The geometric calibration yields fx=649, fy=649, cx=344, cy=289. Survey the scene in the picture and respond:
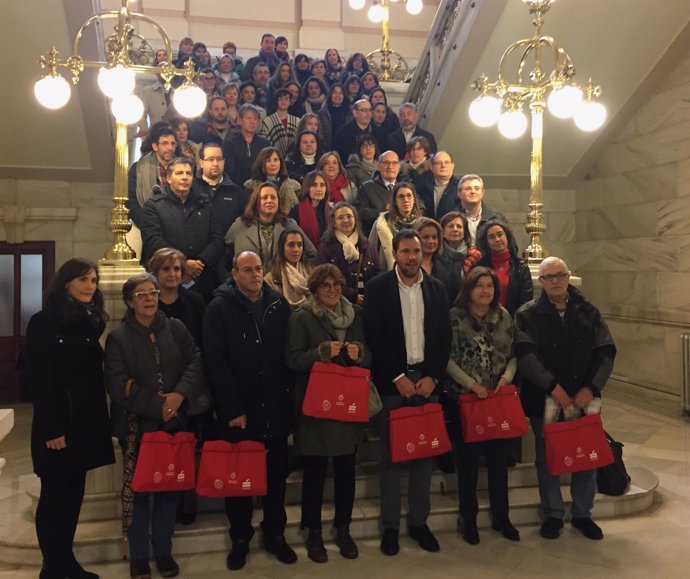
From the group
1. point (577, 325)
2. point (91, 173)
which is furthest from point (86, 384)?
point (91, 173)

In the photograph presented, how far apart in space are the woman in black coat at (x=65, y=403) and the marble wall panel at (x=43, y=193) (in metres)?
6.66

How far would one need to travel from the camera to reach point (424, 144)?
7.33 meters

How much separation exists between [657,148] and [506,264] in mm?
5397

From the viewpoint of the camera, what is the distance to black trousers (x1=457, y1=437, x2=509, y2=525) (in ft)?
15.1

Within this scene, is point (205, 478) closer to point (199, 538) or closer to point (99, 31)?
point (199, 538)

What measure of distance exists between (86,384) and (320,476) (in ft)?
5.24

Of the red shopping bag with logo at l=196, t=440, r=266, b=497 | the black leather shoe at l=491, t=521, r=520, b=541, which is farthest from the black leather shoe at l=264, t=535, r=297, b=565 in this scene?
the black leather shoe at l=491, t=521, r=520, b=541

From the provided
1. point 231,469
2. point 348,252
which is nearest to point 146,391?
point 231,469

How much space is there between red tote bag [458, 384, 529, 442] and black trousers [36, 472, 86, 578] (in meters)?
2.49

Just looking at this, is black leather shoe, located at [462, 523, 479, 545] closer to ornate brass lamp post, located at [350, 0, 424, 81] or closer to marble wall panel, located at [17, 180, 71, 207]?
marble wall panel, located at [17, 180, 71, 207]

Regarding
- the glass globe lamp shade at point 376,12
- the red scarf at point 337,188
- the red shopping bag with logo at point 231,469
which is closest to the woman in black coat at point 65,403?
the red shopping bag with logo at point 231,469

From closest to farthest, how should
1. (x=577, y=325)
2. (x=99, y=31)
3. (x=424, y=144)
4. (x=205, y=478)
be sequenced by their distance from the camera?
(x=205, y=478) → (x=577, y=325) → (x=424, y=144) → (x=99, y=31)

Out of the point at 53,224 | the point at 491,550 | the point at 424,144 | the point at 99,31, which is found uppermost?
the point at 99,31

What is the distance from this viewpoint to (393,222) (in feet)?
18.5
